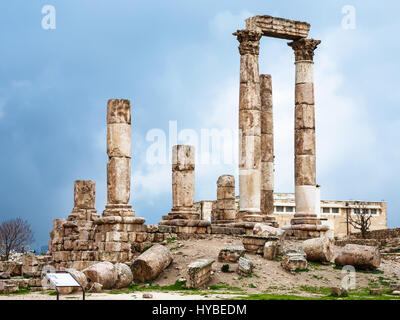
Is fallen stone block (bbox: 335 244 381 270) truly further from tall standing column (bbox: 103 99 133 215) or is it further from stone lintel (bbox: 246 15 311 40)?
stone lintel (bbox: 246 15 311 40)

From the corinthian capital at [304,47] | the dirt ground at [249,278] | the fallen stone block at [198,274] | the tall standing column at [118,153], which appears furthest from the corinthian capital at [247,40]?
the fallen stone block at [198,274]

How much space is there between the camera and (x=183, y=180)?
105 ft

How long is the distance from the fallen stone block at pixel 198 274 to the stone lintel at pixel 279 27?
1354 cm

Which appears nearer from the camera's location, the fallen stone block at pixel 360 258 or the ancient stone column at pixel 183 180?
the fallen stone block at pixel 360 258

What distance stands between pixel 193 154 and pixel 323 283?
851 cm

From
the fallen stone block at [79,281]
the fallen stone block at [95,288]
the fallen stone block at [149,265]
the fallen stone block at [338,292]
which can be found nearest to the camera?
the fallen stone block at [338,292]

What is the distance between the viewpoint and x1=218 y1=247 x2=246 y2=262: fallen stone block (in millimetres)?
26812

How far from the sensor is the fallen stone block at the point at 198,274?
24.2 meters

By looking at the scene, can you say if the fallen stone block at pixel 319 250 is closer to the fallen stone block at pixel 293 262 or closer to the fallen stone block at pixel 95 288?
the fallen stone block at pixel 293 262

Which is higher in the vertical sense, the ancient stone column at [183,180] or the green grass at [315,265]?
the ancient stone column at [183,180]

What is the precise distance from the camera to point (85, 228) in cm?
3041

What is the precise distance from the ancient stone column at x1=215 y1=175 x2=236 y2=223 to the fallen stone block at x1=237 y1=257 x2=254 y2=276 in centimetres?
1176

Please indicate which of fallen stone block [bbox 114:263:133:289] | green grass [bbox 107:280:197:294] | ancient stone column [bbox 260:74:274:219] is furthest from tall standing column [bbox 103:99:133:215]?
ancient stone column [bbox 260:74:274:219]
